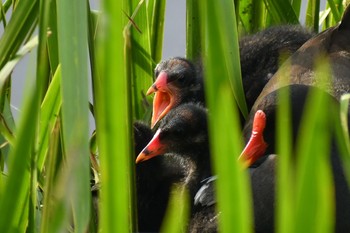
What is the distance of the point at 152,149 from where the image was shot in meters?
2.74

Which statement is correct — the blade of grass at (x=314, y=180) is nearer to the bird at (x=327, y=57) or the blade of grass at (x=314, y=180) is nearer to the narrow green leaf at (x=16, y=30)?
the narrow green leaf at (x=16, y=30)

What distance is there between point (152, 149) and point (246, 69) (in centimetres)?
48

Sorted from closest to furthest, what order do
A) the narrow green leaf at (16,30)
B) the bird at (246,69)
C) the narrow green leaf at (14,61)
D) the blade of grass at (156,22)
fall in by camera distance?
the narrow green leaf at (14,61), the narrow green leaf at (16,30), the blade of grass at (156,22), the bird at (246,69)

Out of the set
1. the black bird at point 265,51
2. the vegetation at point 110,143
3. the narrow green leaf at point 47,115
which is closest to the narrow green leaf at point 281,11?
the black bird at point 265,51

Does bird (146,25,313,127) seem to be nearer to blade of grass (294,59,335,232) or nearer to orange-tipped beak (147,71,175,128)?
orange-tipped beak (147,71,175,128)

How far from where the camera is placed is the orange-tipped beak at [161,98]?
9.51 feet

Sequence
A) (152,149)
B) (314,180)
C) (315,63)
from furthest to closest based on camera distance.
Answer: (152,149) < (315,63) < (314,180)

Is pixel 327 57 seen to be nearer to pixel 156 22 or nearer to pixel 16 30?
pixel 156 22

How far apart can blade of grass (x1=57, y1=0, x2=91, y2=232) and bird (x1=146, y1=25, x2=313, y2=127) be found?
1.56m

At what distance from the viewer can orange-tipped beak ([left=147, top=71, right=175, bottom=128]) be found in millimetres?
2898

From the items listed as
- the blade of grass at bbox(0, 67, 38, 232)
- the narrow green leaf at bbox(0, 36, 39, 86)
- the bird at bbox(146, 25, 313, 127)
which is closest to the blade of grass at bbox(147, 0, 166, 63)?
the bird at bbox(146, 25, 313, 127)

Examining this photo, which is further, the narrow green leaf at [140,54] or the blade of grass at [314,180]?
the narrow green leaf at [140,54]

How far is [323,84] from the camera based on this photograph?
3.49 ft

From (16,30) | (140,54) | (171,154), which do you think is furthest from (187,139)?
(16,30)
